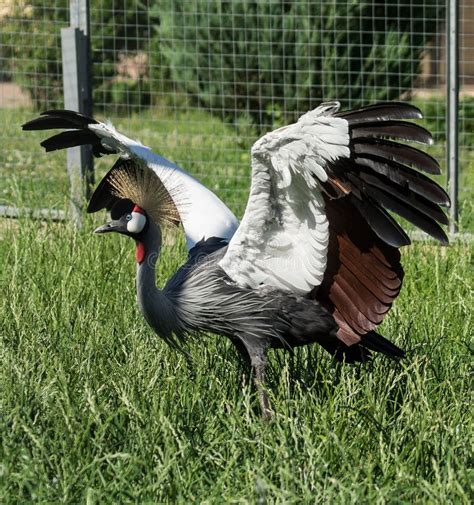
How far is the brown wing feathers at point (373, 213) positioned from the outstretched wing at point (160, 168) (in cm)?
71

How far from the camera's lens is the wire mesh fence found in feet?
27.8

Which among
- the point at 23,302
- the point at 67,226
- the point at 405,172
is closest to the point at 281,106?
the point at 67,226

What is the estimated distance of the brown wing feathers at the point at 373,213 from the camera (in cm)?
404

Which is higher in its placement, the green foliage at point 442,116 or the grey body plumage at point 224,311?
the green foliage at point 442,116

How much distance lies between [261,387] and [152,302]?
1.84 feet

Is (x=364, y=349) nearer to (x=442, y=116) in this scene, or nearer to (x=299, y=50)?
(x=299, y=50)

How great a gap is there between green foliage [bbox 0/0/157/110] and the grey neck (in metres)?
3.98

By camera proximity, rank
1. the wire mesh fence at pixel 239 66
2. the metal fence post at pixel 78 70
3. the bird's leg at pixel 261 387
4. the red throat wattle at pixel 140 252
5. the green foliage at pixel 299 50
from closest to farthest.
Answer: the bird's leg at pixel 261 387 < the red throat wattle at pixel 140 252 < the metal fence post at pixel 78 70 < the wire mesh fence at pixel 239 66 < the green foliage at pixel 299 50

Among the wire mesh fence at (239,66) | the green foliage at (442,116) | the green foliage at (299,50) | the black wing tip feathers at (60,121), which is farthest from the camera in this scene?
the green foliage at (442,116)

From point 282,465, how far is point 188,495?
0.94 ft

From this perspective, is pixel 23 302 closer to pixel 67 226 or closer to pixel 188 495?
pixel 67 226

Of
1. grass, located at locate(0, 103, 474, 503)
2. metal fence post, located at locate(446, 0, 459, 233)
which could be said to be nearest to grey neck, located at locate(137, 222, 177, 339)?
grass, located at locate(0, 103, 474, 503)

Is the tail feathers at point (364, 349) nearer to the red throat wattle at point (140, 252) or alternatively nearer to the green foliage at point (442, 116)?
the red throat wattle at point (140, 252)

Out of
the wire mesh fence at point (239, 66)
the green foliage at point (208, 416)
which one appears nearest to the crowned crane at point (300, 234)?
the green foliage at point (208, 416)
